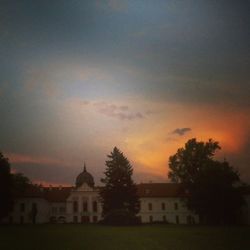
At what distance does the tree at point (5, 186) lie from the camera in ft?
126

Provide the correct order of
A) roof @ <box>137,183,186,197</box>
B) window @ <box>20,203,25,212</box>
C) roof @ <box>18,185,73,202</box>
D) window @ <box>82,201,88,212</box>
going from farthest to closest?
roof @ <box>137,183,186,197</box> → roof @ <box>18,185,73,202</box> → window @ <box>20,203,25,212</box> → window @ <box>82,201,88,212</box>

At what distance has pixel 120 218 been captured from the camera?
37.1 m

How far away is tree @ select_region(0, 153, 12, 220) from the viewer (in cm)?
3828

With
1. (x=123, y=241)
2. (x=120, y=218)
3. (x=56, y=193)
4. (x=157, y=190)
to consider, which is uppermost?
(x=56, y=193)

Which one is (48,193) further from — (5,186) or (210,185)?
(210,185)

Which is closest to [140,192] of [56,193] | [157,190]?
[157,190]

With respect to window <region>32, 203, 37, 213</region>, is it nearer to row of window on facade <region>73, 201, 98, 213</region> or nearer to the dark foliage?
row of window on facade <region>73, 201, 98, 213</region>

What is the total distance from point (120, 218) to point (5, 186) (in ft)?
37.1

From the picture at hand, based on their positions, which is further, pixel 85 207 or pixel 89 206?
pixel 85 207

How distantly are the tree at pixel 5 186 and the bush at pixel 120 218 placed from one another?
9807 millimetres

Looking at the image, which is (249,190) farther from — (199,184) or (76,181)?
(76,181)

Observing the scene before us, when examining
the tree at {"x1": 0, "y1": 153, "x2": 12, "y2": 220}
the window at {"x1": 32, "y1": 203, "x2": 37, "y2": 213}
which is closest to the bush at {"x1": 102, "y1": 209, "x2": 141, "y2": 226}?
the tree at {"x1": 0, "y1": 153, "x2": 12, "y2": 220}

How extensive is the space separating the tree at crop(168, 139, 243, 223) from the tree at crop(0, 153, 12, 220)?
17.5m

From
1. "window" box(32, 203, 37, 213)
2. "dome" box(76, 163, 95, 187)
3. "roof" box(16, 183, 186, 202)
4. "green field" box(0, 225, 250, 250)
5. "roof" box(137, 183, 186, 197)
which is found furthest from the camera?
"dome" box(76, 163, 95, 187)
